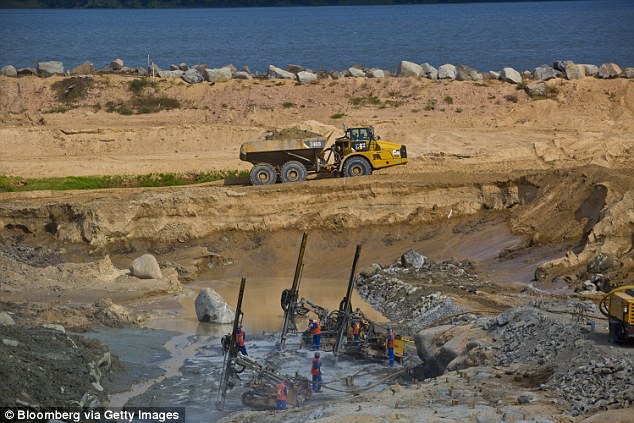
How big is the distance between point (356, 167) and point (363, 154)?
1.60 ft

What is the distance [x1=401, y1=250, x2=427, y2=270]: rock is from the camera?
33697 mm

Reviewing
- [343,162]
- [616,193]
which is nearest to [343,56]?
[343,162]

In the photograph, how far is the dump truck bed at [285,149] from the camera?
37656mm

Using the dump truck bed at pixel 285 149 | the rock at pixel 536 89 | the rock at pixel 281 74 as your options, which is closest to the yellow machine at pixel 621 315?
the dump truck bed at pixel 285 149

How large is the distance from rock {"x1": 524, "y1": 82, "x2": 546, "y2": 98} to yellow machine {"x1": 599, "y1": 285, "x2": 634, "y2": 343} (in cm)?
2829

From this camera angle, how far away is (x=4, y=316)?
26672 millimetres

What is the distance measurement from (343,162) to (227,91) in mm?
14096

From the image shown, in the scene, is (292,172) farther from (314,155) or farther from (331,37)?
(331,37)

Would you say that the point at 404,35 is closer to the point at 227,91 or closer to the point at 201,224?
the point at 227,91

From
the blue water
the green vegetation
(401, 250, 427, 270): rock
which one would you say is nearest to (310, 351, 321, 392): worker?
(401, 250, 427, 270): rock

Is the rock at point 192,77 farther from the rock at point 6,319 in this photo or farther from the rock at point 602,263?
the rock at point 6,319

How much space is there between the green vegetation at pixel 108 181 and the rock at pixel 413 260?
9264 mm

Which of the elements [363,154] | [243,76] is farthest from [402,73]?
[363,154]

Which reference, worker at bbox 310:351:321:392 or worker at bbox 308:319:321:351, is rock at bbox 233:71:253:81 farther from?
worker at bbox 310:351:321:392
